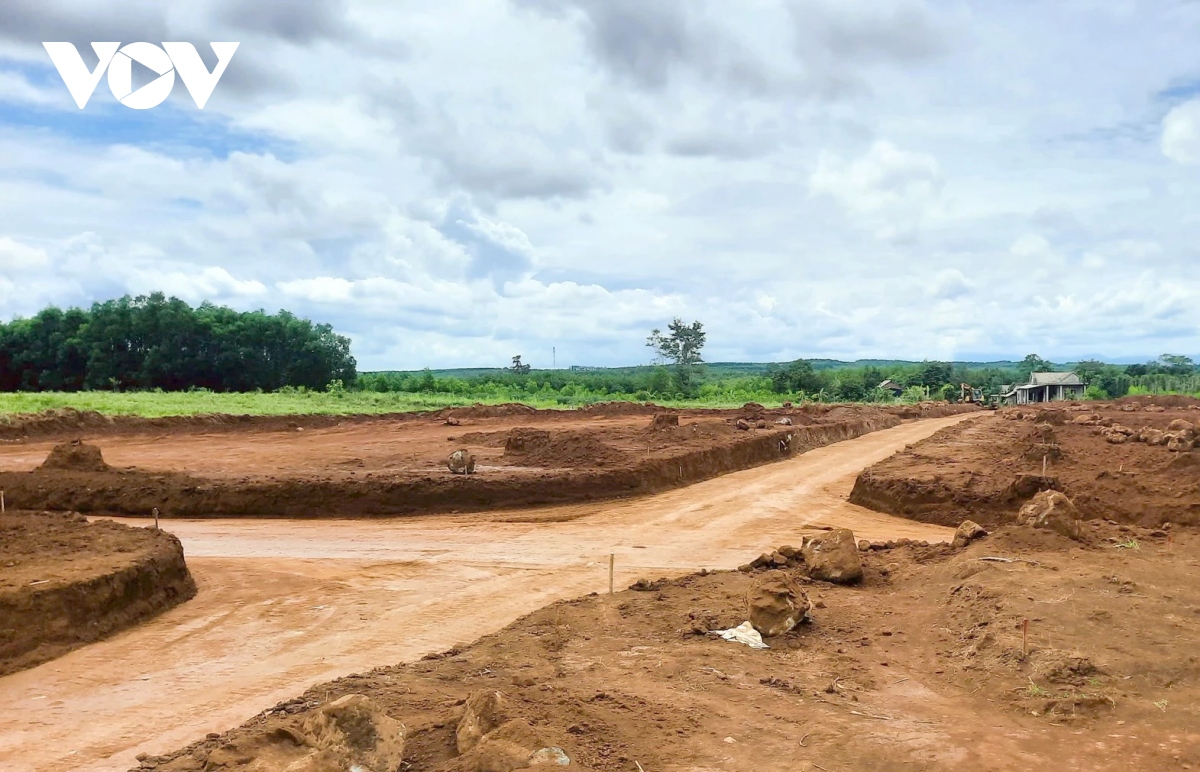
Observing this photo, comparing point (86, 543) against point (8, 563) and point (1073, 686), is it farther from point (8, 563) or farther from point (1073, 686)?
point (1073, 686)

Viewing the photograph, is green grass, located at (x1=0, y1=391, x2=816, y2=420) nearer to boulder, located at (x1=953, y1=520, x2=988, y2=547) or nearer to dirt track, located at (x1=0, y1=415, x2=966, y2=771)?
dirt track, located at (x1=0, y1=415, x2=966, y2=771)

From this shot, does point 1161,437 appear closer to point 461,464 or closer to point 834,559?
point 834,559

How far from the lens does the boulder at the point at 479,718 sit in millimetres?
5172

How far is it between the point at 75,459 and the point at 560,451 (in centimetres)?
1168

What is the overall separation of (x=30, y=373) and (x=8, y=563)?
70.2 meters

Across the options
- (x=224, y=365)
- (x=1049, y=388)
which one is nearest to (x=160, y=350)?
(x=224, y=365)

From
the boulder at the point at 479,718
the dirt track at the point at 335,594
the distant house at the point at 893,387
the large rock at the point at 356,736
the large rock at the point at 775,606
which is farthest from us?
the distant house at the point at 893,387

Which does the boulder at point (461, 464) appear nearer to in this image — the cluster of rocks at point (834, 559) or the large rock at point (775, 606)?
the cluster of rocks at point (834, 559)

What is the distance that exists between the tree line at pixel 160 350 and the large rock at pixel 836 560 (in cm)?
6151

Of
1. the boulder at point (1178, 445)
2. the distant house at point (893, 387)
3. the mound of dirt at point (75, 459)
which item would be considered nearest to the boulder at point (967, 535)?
the boulder at point (1178, 445)

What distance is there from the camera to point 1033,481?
55.3 ft

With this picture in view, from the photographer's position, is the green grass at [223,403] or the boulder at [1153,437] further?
the green grass at [223,403]

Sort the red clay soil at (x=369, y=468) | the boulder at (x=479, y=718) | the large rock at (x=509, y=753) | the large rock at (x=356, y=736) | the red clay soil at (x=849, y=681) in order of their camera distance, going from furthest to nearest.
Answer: the red clay soil at (x=369, y=468) < the red clay soil at (x=849, y=681) < the boulder at (x=479, y=718) < the large rock at (x=356, y=736) < the large rock at (x=509, y=753)

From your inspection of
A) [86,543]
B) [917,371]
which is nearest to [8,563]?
[86,543]
